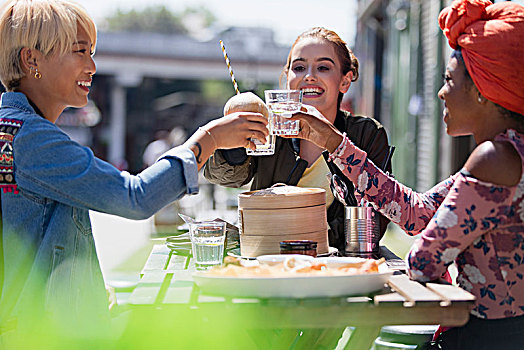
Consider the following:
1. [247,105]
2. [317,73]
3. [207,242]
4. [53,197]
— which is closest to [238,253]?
[207,242]

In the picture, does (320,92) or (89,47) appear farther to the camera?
(320,92)

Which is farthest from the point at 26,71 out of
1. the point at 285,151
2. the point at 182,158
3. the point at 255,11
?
the point at 255,11

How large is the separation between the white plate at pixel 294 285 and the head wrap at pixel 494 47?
2.27 ft

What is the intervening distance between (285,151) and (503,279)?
136cm

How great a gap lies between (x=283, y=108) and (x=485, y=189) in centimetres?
88

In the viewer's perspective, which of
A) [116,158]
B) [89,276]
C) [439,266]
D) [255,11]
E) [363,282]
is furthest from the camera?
[255,11]

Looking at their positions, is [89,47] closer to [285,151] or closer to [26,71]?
[26,71]

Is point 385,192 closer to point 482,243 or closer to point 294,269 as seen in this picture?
point 482,243

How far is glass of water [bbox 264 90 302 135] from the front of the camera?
7.94 ft

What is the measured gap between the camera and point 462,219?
74.6 inches

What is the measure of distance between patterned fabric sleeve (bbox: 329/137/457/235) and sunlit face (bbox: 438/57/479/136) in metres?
0.37

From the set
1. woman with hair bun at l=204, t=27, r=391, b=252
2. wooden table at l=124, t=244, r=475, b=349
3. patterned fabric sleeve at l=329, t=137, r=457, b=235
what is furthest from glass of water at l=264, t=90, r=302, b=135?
wooden table at l=124, t=244, r=475, b=349

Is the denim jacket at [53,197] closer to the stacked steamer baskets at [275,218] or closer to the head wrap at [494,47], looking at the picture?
the stacked steamer baskets at [275,218]

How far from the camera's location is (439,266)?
1952mm
